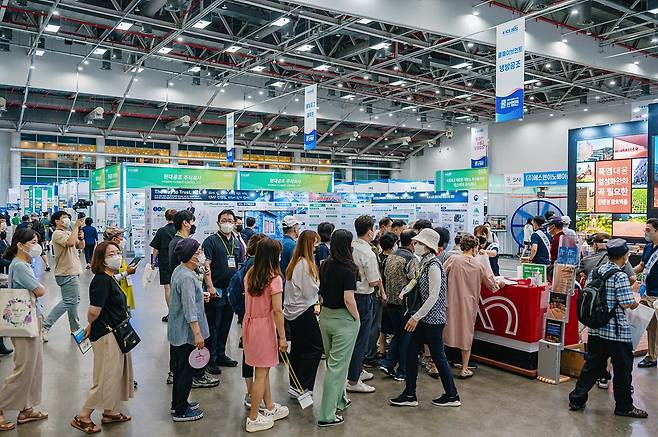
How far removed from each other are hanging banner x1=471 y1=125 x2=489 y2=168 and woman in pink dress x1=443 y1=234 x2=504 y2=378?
17031 mm

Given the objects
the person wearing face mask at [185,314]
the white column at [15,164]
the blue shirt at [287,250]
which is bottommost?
the person wearing face mask at [185,314]

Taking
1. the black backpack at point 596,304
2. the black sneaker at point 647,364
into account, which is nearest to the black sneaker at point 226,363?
the black backpack at point 596,304

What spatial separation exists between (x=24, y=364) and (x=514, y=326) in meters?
4.03

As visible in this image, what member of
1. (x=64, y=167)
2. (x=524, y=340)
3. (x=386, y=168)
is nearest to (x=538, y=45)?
(x=524, y=340)

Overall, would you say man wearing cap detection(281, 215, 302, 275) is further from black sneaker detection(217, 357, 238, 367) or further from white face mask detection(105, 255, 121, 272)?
white face mask detection(105, 255, 121, 272)

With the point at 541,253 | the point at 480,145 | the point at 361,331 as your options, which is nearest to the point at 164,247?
the point at 361,331

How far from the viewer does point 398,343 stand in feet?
15.9

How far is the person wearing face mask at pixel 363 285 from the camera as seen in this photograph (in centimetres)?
411

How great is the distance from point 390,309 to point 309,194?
8.71 m

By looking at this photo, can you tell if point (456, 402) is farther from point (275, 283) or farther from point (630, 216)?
point (630, 216)

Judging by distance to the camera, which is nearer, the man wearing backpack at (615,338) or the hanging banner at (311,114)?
the man wearing backpack at (615,338)

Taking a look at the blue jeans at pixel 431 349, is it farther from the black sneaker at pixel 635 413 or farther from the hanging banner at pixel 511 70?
the hanging banner at pixel 511 70

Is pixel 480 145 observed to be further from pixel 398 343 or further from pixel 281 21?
pixel 398 343

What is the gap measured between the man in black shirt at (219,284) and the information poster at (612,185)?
9402 millimetres
